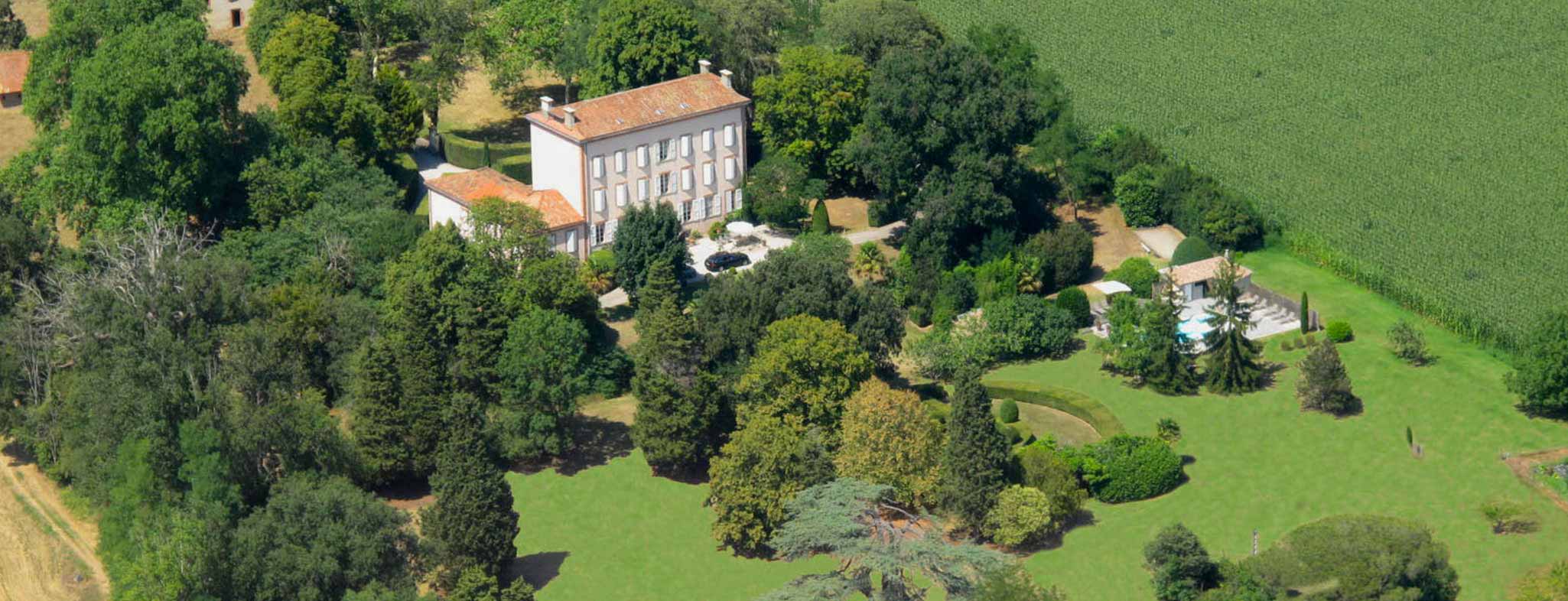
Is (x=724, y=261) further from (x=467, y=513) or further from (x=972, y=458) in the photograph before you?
(x=467, y=513)

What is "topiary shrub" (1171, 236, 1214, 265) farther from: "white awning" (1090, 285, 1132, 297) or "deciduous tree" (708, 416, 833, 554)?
"deciduous tree" (708, 416, 833, 554)

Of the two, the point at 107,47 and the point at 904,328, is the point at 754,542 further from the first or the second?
the point at 107,47

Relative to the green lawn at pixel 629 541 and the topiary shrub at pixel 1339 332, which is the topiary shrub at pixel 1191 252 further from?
the green lawn at pixel 629 541

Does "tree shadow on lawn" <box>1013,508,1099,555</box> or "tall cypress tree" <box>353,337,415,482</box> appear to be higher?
"tall cypress tree" <box>353,337,415,482</box>

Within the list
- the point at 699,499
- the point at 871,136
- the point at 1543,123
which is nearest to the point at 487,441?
the point at 699,499

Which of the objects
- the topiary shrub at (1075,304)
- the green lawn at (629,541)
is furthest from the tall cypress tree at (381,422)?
the topiary shrub at (1075,304)

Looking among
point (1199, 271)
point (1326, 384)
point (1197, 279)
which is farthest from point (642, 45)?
point (1326, 384)

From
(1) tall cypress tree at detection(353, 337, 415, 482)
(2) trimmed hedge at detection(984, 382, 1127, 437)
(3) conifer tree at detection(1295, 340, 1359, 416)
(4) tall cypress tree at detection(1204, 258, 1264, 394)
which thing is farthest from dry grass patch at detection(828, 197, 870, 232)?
(1) tall cypress tree at detection(353, 337, 415, 482)
